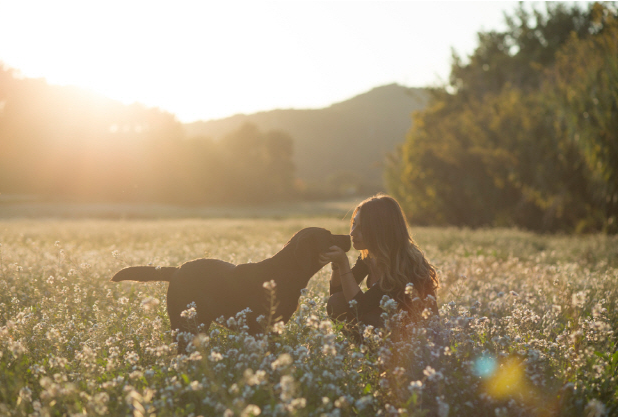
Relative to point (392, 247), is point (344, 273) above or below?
below

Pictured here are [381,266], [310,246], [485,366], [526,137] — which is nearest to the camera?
[485,366]

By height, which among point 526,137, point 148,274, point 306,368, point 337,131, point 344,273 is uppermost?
point 337,131

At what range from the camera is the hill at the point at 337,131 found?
12019 centimetres

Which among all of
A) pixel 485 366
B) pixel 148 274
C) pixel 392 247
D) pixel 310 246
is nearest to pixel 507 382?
pixel 485 366

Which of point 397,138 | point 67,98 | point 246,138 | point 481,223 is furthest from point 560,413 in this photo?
point 397,138

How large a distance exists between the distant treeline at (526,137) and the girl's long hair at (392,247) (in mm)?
9325

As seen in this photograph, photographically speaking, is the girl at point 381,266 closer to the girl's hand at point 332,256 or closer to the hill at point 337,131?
the girl's hand at point 332,256

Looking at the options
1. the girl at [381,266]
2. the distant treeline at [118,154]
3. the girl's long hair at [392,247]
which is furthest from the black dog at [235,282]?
the distant treeline at [118,154]

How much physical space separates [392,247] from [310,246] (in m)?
0.89

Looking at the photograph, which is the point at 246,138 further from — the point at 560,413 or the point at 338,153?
the point at 560,413

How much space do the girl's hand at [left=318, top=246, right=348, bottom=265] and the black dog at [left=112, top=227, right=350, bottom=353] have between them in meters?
0.06

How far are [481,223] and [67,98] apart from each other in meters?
22.1

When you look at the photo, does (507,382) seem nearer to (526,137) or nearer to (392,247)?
(392,247)

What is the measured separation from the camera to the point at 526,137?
16.3 metres
